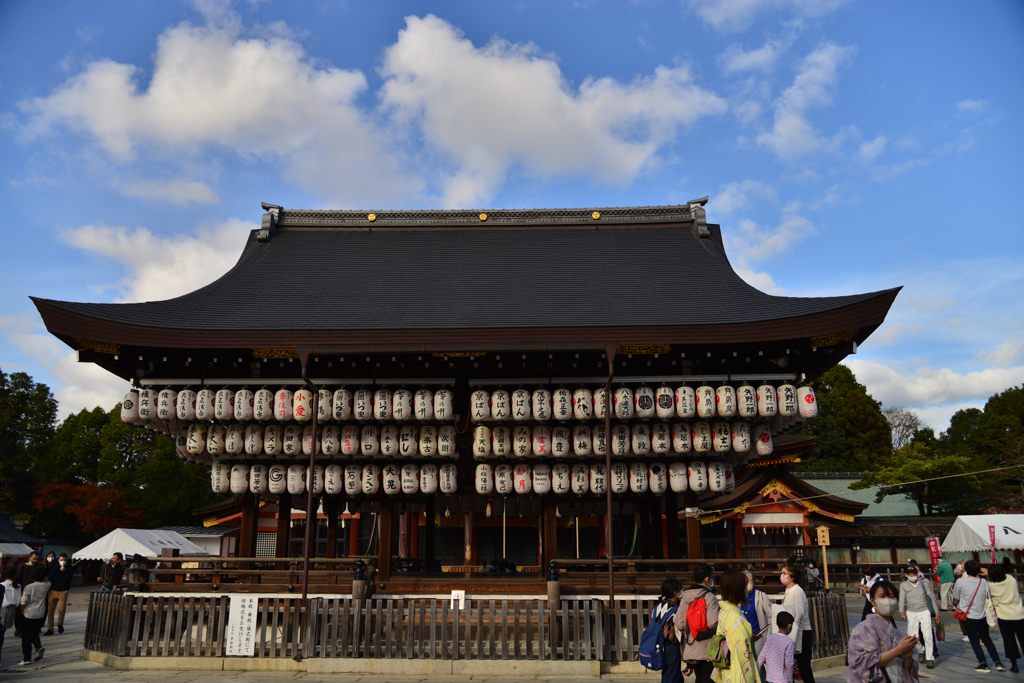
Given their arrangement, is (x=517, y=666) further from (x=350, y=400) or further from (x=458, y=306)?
(x=458, y=306)

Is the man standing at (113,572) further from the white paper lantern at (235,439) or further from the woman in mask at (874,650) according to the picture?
the woman in mask at (874,650)

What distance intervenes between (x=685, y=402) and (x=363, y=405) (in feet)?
21.5

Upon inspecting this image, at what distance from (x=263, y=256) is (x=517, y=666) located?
13.4m

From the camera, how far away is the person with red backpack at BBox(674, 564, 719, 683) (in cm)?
647

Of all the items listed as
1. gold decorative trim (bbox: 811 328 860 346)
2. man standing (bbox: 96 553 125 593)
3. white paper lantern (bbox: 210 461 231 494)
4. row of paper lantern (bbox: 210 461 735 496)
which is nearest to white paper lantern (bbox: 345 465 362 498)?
row of paper lantern (bbox: 210 461 735 496)

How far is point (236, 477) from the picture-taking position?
1404 centimetres

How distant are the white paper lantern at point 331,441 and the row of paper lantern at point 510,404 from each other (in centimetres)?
30

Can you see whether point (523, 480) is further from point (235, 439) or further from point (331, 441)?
point (235, 439)

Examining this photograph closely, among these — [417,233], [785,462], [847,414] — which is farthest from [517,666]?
[847,414]

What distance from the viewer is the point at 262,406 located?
1334cm

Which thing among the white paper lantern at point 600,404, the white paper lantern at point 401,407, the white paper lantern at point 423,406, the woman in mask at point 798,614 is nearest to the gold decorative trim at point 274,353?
the white paper lantern at point 401,407

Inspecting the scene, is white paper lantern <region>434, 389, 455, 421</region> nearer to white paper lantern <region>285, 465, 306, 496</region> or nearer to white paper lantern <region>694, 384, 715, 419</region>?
white paper lantern <region>285, 465, 306, 496</region>

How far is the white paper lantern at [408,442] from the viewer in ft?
43.8

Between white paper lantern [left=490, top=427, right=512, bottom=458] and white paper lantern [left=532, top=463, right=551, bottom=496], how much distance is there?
0.78 meters
